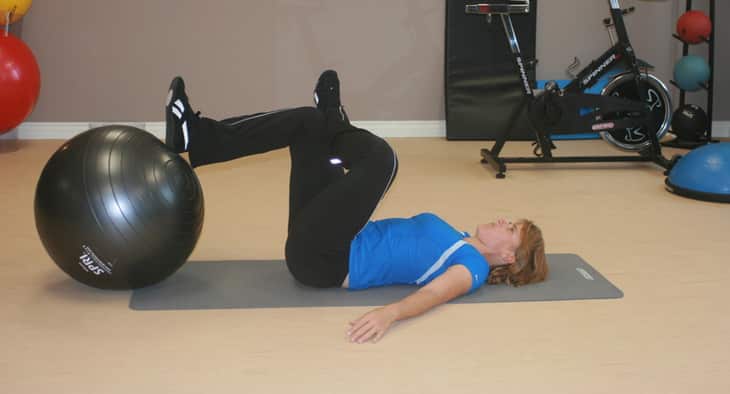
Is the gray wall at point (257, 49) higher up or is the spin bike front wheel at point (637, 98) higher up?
the gray wall at point (257, 49)

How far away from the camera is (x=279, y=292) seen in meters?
2.74

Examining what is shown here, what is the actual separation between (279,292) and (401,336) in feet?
1.78

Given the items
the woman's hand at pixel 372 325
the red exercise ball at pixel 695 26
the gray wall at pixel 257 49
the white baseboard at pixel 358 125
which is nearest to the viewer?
the woman's hand at pixel 372 325

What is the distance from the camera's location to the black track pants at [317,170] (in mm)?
2533

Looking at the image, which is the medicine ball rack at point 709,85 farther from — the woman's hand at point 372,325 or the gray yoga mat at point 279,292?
the woman's hand at point 372,325

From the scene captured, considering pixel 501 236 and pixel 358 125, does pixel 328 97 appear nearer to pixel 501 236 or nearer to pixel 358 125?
pixel 501 236

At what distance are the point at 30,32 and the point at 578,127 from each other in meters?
4.08

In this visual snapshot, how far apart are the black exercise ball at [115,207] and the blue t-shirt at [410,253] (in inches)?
23.5

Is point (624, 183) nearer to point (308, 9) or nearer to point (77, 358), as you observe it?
point (308, 9)

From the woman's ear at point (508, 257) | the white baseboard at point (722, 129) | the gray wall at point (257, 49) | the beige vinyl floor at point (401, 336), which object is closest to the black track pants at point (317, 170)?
the beige vinyl floor at point (401, 336)

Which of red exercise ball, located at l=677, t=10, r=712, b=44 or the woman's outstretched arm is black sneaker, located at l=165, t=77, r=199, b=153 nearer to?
the woman's outstretched arm

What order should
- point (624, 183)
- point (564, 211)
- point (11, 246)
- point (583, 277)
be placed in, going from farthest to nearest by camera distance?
point (624, 183)
point (564, 211)
point (11, 246)
point (583, 277)

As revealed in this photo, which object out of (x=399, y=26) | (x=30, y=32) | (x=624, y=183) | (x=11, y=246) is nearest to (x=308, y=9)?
(x=399, y=26)

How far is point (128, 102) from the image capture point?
615cm
